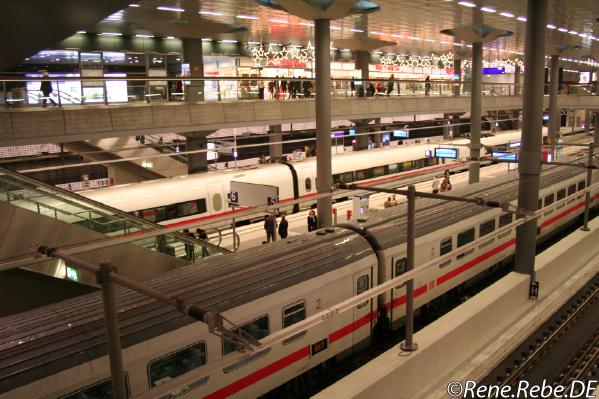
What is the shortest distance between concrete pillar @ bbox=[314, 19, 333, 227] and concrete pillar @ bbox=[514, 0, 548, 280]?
5039 mm

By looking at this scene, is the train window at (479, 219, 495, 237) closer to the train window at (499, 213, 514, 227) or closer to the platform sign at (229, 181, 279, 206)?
the train window at (499, 213, 514, 227)

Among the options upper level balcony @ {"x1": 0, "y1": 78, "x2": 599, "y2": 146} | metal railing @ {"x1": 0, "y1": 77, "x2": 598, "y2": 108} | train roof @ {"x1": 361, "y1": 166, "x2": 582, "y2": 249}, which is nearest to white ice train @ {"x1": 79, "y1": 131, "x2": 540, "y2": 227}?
train roof @ {"x1": 361, "y1": 166, "x2": 582, "y2": 249}

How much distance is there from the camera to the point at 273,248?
9.34m

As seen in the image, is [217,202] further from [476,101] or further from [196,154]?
[476,101]

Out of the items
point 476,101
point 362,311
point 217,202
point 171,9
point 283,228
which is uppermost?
point 171,9

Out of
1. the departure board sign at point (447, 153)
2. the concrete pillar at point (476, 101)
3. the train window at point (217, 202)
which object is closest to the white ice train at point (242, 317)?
the train window at point (217, 202)

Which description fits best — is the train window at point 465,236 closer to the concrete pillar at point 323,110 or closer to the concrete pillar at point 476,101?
the concrete pillar at point 323,110

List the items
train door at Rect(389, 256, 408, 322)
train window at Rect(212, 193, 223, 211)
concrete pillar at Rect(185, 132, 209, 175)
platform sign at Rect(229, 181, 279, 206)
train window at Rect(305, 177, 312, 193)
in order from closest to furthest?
1. train door at Rect(389, 256, 408, 322)
2. platform sign at Rect(229, 181, 279, 206)
3. train window at Rect(212, 193, 223, 211)
4. concrete pillar at Rect(185, 132, 209, 175)
5. train window at Rect(305, 177, 312, 193)

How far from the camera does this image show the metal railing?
13852 mm

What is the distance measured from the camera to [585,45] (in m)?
32.4

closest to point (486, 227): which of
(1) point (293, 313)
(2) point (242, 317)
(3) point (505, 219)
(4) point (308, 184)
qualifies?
(3) point (505, 219)

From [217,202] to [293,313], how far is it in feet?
36.4

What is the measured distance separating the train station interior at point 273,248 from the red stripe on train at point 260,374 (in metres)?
0.03

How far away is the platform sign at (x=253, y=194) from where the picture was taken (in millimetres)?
12891
